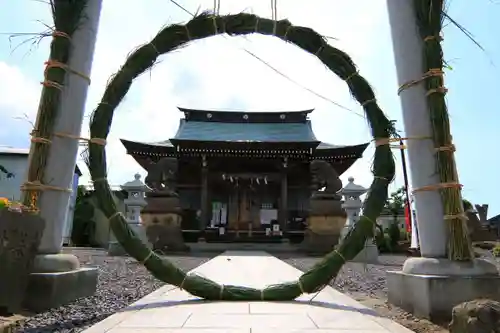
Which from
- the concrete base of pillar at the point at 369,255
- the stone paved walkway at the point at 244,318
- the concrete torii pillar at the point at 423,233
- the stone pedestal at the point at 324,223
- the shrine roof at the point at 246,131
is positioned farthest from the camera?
the shrine roof at the point at 246,131

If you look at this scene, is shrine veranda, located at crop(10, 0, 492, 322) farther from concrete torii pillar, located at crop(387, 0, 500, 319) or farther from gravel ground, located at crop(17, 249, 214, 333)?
gravel ground, located at crop(17, 249, 214, 333)

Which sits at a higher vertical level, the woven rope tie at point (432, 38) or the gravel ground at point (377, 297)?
the woven rope tie at point (432, 38)

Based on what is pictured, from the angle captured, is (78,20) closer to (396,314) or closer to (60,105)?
(60,105)

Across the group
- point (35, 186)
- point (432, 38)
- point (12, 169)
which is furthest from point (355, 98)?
point (12, 169)

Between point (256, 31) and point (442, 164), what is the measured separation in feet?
6.20

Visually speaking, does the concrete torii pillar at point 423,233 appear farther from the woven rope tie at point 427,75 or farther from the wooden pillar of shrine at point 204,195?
the wooden pillar of shrine at point 204,195

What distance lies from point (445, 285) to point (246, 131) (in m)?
16.8

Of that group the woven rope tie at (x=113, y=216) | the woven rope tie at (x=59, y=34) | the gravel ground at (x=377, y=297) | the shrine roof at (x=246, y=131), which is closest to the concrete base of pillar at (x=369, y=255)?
the gravel ground at (x=377, y=297)

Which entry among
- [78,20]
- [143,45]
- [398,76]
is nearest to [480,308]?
[398,76]

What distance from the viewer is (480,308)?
6.27ft

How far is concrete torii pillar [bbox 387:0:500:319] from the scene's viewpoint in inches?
110

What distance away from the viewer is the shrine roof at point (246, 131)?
18.2 meters

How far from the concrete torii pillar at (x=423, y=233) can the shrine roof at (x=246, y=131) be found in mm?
14475

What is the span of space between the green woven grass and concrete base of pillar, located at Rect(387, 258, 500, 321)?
490 millimetres
